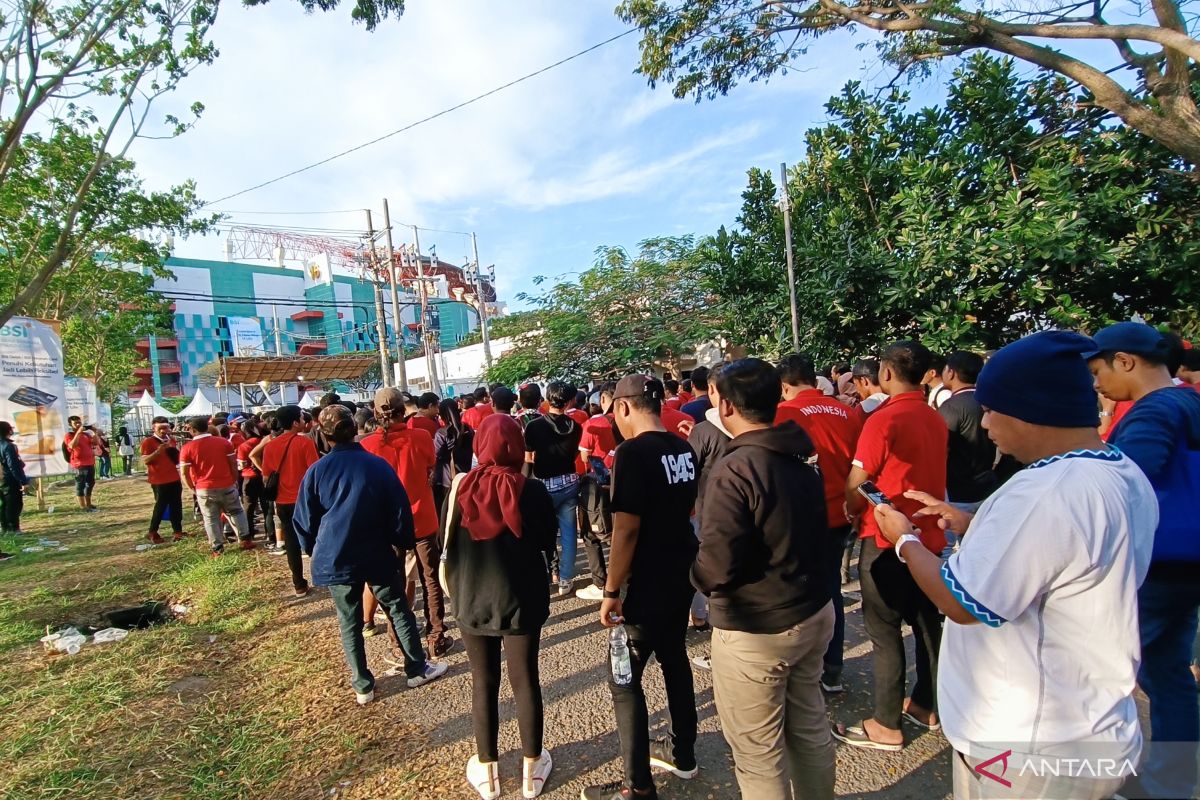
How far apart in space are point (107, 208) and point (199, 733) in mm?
7954

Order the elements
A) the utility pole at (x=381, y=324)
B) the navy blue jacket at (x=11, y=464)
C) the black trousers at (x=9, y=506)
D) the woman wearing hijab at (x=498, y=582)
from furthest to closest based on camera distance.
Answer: the utility pole at (x=381, y=324) < the black trousers at (x=9, y=506) < the navy blue jacket at (x=11, y=464) < the woman wearing hijab at (x=498, y=582)

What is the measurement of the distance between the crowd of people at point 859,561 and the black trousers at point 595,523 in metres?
0.94

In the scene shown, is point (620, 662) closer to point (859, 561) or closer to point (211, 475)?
point (859, 561)

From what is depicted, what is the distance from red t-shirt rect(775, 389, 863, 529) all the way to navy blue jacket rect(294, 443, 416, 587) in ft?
7.97

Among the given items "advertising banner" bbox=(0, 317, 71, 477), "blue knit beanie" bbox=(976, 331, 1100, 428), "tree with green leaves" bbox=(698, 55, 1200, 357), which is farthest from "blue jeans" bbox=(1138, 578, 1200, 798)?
"advertising banner" bbox=(0, 317, 71, 477)

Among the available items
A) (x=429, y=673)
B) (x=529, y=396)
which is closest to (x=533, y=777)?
(x=429, y=673)

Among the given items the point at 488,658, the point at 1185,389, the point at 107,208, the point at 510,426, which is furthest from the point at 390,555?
the point at 107,208

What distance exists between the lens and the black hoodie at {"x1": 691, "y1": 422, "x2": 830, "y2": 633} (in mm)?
2115

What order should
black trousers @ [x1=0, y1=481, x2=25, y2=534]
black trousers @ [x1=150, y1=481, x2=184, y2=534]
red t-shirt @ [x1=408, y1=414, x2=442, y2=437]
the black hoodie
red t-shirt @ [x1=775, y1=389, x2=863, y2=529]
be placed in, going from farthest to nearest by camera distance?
black trousers @ [x1=0, y1=481, x2=25, y2=534]
black trousers @ [x1=150, y1=481, x2=184, y2=534]
red t-shirt @ [x1=408, y1=414, x2=442, y2=437]
red t-shirt @ [x1=775, y1=389, x2=863, y2=529]
the black hoodie

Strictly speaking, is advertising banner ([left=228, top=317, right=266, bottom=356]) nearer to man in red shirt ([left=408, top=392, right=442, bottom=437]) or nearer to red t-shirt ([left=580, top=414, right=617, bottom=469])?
man in red shirt ([left=408, top=392, right=442, bottom=437])

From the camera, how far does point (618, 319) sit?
18531 millimetres

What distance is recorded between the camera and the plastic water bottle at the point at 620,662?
2539 millimetres

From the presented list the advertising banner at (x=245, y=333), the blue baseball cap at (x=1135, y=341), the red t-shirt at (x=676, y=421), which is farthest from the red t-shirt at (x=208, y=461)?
the advertising banner at (x=245, y=333)

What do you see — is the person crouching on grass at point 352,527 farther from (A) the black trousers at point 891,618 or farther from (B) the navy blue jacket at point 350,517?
(A) the black trousers at point 891,618
